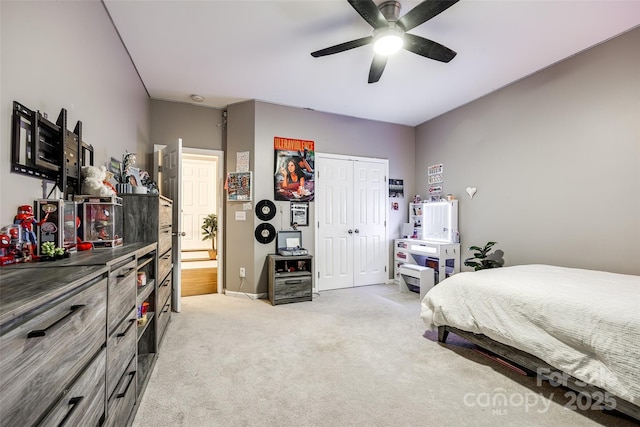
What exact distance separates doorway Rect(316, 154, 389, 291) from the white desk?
0.24 metres

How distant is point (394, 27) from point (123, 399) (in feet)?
9.53

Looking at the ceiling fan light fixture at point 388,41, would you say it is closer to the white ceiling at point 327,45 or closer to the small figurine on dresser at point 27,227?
the white ceiling at point 327,45

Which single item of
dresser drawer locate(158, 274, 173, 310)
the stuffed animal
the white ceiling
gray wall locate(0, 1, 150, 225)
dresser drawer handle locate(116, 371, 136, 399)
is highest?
the white ceiling

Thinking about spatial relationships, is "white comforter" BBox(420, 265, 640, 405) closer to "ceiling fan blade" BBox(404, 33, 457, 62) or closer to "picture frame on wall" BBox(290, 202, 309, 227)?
"ceiling fan blade" BBox(404, 33, 457, 62)

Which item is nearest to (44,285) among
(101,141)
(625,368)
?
(101,141)

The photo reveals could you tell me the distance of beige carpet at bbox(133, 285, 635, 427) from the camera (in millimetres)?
1624

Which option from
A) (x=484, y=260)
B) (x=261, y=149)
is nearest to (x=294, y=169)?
(x=261, y=149)

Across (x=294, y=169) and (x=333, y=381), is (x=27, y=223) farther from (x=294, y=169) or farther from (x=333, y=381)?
(x=294, y=169)

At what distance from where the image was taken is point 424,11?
6.38ft

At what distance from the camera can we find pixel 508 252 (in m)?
3.50

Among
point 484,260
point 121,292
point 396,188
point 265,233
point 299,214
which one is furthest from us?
point 396,188

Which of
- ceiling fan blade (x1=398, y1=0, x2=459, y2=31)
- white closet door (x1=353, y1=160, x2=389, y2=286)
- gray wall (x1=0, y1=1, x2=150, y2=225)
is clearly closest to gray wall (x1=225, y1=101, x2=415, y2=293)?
white closet door (x1=353, y1=160, x2=389, y2=286)

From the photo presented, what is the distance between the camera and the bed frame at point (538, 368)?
58.9 inches

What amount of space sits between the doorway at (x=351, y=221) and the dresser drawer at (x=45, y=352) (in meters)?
3.45
